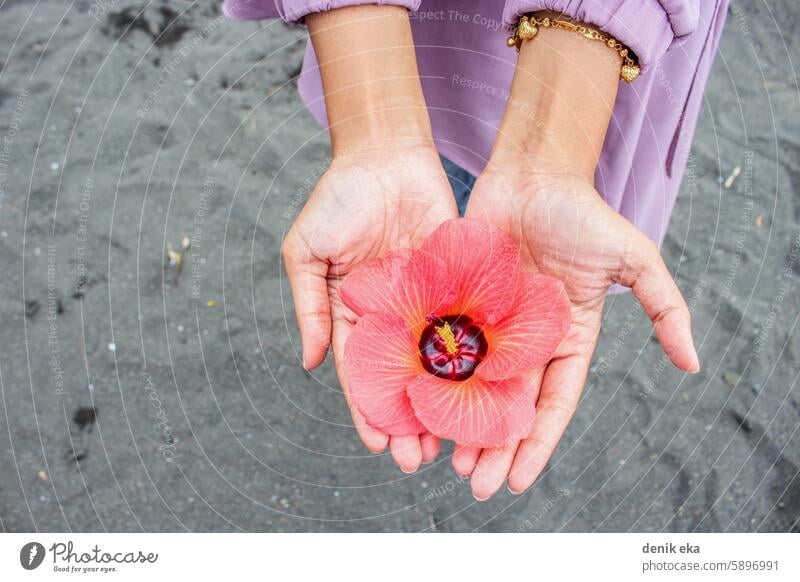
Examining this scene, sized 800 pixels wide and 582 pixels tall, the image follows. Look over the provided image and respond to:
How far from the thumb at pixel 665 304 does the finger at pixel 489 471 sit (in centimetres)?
27

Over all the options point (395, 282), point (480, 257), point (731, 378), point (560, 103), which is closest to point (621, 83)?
point (560, 103)

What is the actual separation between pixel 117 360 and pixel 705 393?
1.36m

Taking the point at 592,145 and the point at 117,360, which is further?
the point at 117,360

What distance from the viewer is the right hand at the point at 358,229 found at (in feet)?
3.38

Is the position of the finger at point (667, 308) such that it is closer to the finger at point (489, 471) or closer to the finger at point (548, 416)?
the finger at point (548, 416)

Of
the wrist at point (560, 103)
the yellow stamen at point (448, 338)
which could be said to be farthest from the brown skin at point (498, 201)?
the yellow stamen at point (448, 338)

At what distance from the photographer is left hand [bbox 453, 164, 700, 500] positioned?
980 mm

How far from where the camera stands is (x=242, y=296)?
1.69m

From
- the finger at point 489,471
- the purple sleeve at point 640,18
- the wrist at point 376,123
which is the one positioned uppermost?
the purple sleeve at point 640,18

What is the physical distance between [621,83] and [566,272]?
324 millimetres

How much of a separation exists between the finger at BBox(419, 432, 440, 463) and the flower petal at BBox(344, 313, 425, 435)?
3 centimetres

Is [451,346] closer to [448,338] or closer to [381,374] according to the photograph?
[448,338]
